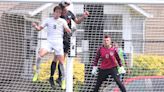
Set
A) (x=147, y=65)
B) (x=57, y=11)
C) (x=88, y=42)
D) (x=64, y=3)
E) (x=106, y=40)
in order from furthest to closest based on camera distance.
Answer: (x=147, y=65)
(x=88, y=42)
(x=106, y=40)
(x=57, y=11)
(x=64, y=3)

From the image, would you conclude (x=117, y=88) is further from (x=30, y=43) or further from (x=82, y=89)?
(x=30, y=43)

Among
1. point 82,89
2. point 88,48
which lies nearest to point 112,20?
point 88,48

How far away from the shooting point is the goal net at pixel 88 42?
1301 centimetres

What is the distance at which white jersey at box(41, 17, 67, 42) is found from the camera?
38.7 feet

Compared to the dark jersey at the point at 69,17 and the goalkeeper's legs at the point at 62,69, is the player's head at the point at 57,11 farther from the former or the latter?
the goalkeeper's legs at the point at 62,69

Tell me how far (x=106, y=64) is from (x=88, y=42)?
68 centimetres

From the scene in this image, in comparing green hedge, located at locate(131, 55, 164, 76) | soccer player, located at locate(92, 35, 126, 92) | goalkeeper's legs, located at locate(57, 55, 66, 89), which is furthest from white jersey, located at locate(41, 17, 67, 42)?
green hedge, located at locate(131, 55, 164, 76)

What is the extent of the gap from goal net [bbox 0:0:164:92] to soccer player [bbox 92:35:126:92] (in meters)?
0.25

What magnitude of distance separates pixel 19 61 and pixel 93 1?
2311 mm

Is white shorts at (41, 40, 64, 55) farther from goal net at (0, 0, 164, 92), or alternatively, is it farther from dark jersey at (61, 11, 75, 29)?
goal net at (0, 0, 164, 92)

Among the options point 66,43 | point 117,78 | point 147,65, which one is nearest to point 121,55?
point 117,78

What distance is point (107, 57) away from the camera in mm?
13234

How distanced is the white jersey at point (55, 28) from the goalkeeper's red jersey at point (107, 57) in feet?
4.98

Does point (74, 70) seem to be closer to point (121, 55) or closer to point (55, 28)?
point (121, 55)
